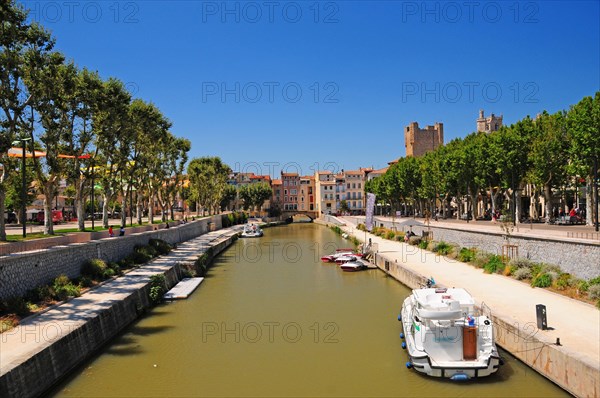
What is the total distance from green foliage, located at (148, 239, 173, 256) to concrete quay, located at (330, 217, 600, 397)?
24.6m

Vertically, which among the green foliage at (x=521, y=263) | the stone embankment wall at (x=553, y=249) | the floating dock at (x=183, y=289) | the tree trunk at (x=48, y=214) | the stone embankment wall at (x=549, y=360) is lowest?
the floating dock at (x=183, y=289)

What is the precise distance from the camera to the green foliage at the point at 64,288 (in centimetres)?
2236

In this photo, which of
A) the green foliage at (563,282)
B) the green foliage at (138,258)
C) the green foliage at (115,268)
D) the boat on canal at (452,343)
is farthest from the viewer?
the green foliage at (138,258)

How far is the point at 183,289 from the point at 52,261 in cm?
984

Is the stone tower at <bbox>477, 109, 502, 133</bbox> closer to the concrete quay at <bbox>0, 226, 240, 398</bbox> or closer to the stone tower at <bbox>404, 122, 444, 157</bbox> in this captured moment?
the stone tower at <bbox>404, 122, 444, 157</bbox>

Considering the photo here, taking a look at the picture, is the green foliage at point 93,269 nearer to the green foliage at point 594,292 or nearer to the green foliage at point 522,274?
the green foliage at point 522,274

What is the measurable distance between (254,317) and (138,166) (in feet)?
→ 101

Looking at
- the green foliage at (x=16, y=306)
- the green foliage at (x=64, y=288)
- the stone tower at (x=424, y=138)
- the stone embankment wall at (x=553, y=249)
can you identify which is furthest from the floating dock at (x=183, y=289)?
A: the stone tower at (x=424, y=138)

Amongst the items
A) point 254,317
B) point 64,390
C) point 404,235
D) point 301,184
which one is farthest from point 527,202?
point 301,184

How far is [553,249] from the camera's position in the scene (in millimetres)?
25938

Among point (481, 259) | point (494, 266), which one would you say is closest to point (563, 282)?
point (494, 266)

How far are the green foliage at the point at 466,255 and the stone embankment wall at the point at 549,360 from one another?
17145 millimetres

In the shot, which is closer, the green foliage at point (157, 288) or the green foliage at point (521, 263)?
the green foliage at point (521, 263)

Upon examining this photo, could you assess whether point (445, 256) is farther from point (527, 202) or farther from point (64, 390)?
point (527, 202)
